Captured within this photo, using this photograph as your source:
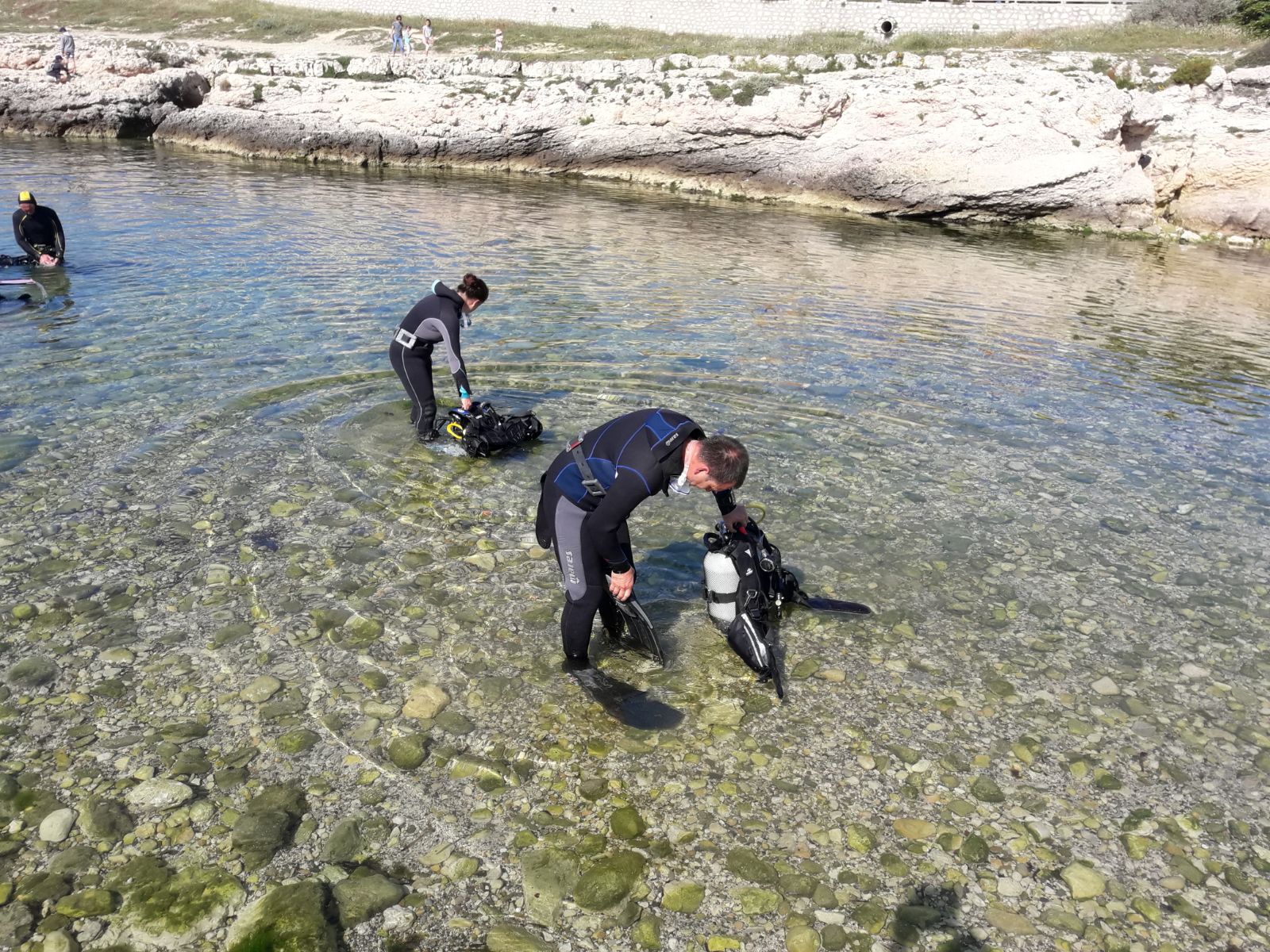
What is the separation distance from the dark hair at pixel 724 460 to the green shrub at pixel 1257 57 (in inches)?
1602

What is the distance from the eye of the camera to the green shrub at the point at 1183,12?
45.1 metres

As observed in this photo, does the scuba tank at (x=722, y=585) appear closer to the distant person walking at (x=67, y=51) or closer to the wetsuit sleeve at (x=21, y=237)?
the wetsuit sleeve at (x=21, y=237)

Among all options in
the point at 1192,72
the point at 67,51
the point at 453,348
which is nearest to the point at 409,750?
the point at 453,348

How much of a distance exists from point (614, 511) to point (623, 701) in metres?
1.72

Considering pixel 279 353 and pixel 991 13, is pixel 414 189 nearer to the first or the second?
pixel 279 353

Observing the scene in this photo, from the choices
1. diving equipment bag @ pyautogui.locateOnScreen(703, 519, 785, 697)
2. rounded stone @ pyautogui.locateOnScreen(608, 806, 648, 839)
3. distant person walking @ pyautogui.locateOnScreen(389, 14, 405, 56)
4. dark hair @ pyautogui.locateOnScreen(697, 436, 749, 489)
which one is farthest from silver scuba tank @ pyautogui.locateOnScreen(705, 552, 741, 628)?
distant person walking @ pyautogui.locateOnScreen(389, 14, 405, 56)

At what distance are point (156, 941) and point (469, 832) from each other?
166 centimetres

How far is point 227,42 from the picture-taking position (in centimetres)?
5838

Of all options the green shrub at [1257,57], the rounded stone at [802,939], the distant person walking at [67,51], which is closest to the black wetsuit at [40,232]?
the rounded stone at [802,939]

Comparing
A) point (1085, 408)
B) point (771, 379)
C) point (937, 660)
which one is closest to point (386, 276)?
point (771, 379)

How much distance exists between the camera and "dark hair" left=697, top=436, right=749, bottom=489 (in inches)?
213

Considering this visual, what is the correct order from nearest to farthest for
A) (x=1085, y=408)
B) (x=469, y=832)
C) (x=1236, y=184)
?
(x=469, y=832), (x=1085, y=408), (x=1236, y=184)

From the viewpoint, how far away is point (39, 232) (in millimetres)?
17438

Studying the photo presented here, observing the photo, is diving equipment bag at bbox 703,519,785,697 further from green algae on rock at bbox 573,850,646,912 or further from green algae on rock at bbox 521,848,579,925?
green algae on rock at bbox 521,848,579,925
